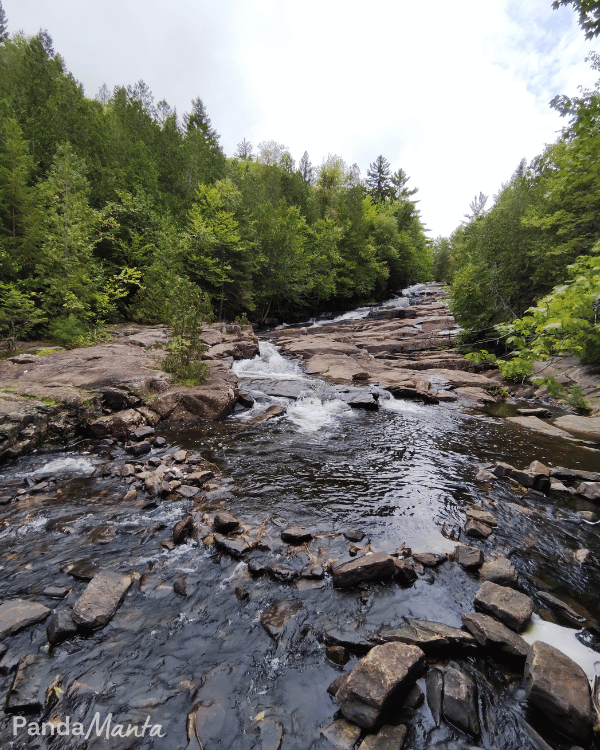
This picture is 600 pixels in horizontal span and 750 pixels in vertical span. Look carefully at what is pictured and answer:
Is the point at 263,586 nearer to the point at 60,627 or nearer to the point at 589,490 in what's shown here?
the point at 60,627

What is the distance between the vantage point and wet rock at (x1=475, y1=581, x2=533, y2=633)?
10.5 ft

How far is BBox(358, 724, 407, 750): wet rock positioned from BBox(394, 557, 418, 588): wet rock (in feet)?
5.23

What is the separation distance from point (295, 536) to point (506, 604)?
8.37 feet

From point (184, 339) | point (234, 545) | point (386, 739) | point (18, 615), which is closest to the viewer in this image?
point (386, 739)

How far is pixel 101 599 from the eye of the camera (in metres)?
3.40

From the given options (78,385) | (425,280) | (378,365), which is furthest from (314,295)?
(425,280)

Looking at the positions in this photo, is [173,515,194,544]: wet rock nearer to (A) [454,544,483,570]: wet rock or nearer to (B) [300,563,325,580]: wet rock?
(B) [300,563,325,580]: wet rock

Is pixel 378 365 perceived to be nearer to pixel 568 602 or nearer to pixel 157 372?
pixel 157 372

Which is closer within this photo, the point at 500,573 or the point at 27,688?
the point at 27,688

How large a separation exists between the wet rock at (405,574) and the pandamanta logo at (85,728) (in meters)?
2.73

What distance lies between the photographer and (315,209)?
37312 millimetres

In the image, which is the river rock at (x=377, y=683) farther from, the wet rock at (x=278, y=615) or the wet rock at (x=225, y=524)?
the wet rock at (x=225, y=524)

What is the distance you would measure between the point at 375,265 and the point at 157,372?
Answer: 34.4m

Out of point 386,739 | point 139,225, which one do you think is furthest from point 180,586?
point 139,225
